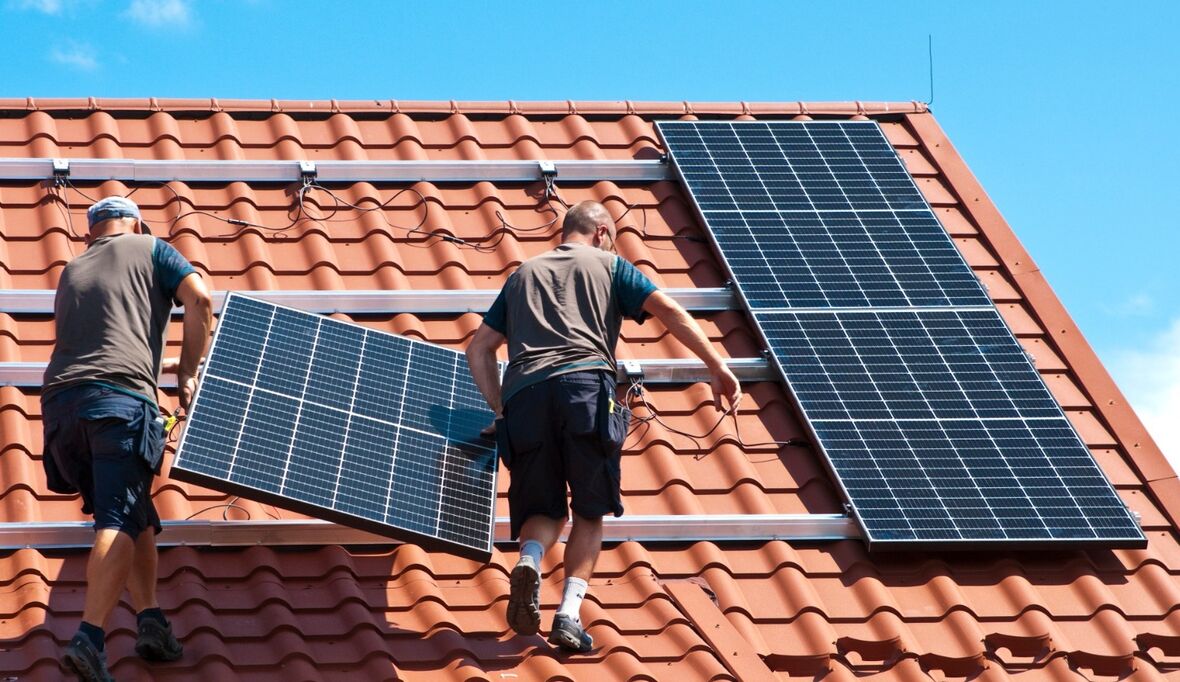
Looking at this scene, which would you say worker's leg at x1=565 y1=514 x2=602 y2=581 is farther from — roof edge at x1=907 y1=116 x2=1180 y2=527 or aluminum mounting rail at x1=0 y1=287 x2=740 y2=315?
roof edge at x1=907 y1=116 x2=1180 y2=527

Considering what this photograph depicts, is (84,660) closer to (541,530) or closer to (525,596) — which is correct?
(525,596)

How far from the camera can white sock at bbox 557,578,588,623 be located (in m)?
6.91

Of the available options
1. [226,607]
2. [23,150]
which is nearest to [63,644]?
[226,607]

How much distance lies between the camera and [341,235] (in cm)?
955

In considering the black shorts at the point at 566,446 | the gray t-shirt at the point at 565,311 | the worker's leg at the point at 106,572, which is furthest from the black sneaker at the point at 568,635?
the worker's leg at the point at 106,572

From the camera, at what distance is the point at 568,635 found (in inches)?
270

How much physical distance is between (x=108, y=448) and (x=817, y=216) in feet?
16.2

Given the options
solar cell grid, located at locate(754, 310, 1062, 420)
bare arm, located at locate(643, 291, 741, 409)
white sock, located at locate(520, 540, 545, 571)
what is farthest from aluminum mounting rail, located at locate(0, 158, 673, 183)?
white sock, located at locate(520, 540, 545, 571)

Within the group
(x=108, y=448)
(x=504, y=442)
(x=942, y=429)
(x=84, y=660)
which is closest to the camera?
(x=84, y=660)

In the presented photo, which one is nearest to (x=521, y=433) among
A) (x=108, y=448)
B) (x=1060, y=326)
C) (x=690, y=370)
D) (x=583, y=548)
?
(x=583, y=548)

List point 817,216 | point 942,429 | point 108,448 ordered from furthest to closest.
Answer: point 817,216
point 942,429
point 108,448

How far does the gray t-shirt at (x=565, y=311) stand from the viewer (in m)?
7.20

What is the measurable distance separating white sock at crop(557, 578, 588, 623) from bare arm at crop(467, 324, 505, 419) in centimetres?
87

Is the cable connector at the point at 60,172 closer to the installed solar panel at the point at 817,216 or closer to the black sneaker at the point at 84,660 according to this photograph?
the installed solar panel at the point at 817,216
